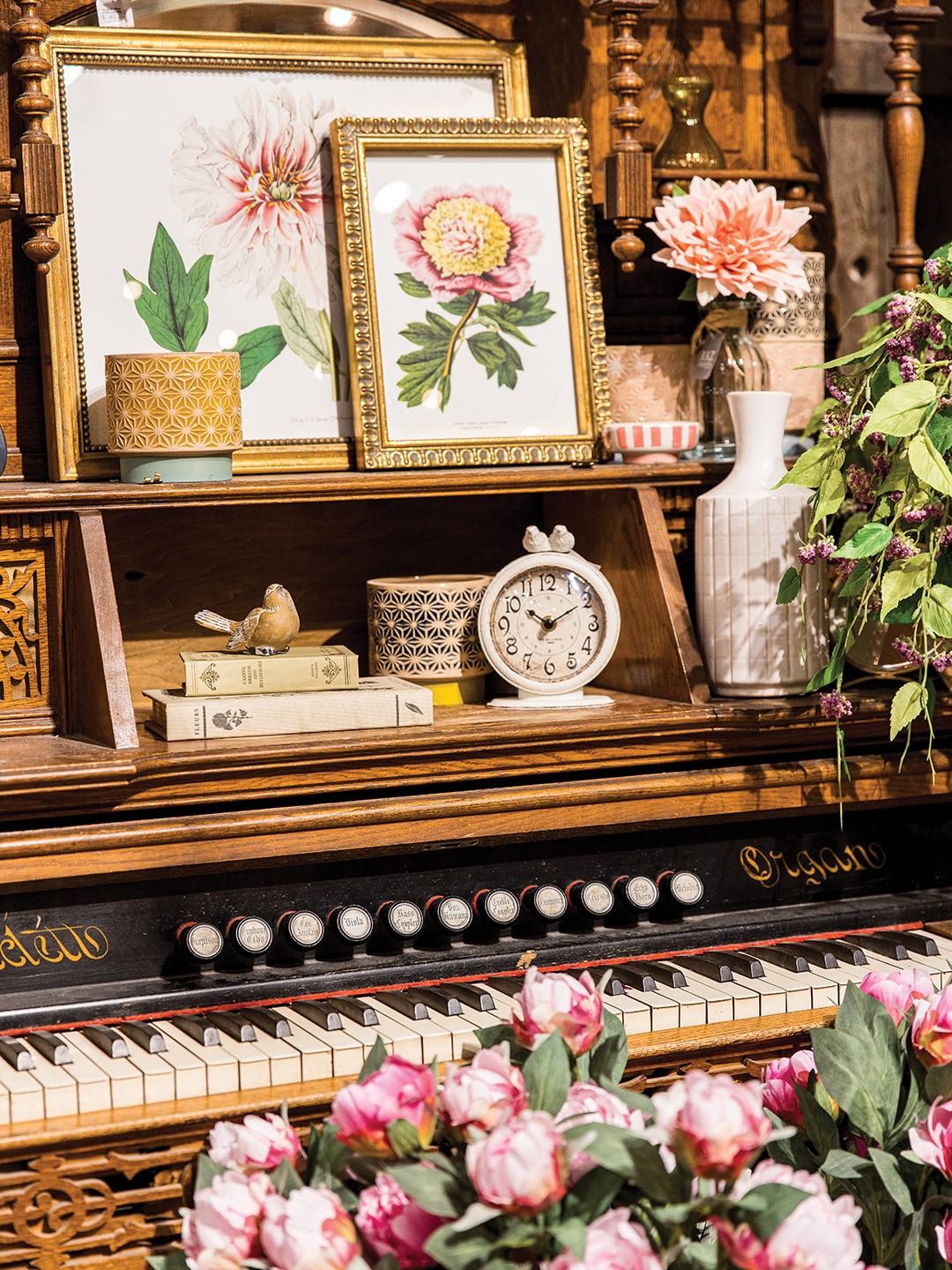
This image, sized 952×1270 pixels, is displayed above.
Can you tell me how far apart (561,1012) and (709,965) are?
32.8 inches

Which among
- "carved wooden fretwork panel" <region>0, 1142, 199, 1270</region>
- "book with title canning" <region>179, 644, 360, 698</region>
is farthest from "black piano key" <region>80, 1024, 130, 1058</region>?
"book with title canning" <region>179, 644, 360, 698</region>

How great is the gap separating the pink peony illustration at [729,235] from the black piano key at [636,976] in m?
0.98

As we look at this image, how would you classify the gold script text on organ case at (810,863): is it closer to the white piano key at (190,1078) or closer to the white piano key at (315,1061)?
the white piano key at (315,1061)

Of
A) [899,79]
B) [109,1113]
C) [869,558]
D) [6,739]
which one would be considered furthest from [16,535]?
[899,79]

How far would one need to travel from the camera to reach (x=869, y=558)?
2.14 m

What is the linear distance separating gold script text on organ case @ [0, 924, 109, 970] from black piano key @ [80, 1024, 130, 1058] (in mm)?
100

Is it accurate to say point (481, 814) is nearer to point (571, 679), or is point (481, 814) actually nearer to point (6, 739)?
point (571, 679)

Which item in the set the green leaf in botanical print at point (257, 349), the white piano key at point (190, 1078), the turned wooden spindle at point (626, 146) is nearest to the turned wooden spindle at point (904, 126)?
the turned wooden spindle at point (626, 146)

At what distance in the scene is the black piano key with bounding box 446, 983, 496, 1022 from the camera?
193cm

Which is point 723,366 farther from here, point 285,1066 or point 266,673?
point 285,1066

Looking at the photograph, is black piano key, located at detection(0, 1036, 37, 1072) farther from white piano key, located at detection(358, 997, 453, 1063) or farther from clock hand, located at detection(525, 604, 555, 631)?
clock hand, located at detection(525, 604, 555, 631)

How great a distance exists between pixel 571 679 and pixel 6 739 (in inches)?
29.4

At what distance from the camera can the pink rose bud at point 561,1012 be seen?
4.26 feet

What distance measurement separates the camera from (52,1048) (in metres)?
1.80
